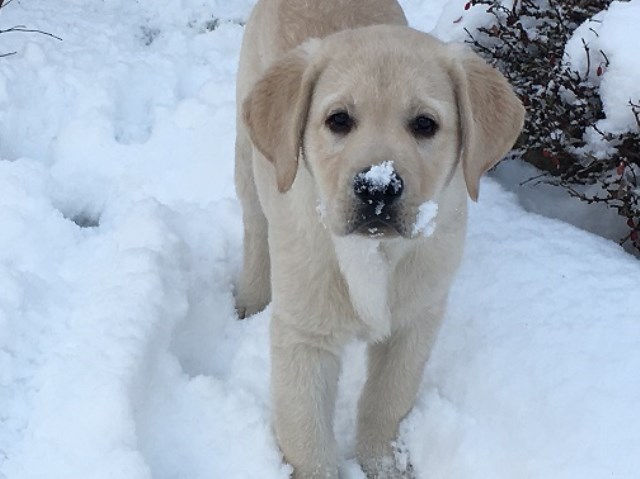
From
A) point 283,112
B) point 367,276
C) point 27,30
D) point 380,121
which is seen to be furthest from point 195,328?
point 27,30

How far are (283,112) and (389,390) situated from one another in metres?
1.11

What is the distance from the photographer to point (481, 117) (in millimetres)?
2686

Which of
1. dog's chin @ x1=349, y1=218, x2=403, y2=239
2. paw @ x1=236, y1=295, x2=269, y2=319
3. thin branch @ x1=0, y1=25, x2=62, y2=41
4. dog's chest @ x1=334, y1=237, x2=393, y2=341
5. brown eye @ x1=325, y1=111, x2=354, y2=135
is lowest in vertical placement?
paw @ x1=236, y1=295, x2=269, y2=319

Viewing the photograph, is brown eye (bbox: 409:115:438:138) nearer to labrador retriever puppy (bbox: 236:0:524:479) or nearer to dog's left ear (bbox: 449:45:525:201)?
labrador retriever puppy (bbox: 236:0:524:479)

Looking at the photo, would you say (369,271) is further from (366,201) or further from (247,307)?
(247,307)

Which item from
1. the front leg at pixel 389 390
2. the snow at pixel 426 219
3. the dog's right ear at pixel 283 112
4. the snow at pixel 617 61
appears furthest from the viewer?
the snow at pixel 617 61

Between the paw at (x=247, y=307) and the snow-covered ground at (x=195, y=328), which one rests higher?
the snow-covered ground at (x=195, y=328)

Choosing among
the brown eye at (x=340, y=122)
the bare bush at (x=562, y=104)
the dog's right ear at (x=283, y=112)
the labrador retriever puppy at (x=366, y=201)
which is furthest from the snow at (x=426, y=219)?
the bare bush at (x=562, y=104)

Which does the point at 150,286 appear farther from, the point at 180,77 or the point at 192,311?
the point at 180,77

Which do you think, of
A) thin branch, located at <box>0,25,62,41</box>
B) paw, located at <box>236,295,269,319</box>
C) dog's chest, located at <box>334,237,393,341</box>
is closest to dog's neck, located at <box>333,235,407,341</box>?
dog's chest, located at <box>334,237,393,341</box>

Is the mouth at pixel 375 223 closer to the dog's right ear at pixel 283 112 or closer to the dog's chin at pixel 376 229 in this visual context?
the dog's chin at pixel 376 229

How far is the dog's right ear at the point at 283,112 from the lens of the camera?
107 inches

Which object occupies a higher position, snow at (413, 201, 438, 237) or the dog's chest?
snow at (413, 201, 438, 237)

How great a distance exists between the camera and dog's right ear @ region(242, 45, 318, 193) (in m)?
2.73
